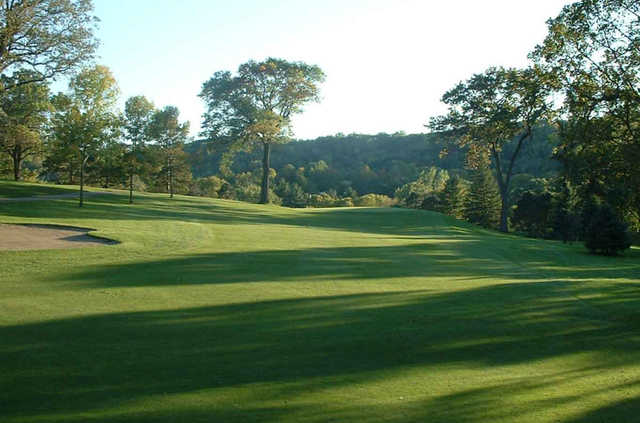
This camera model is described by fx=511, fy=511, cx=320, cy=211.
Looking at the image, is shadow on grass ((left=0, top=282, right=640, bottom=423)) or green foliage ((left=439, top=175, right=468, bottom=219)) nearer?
shadow on grass ((left=0, top=282, right=640, bottom=423))

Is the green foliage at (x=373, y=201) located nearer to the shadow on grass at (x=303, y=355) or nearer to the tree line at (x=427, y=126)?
the tree line at (x=427, y=126)

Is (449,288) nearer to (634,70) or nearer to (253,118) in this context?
(634,70)

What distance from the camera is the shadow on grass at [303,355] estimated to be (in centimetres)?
540

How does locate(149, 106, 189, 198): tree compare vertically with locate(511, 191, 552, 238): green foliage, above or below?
above

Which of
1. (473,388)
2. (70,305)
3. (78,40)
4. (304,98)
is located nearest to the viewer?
(473,388)

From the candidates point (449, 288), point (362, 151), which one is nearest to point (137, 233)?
point (449, 288)

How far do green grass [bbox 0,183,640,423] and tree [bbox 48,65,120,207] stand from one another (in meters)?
12.3

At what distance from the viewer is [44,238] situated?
17.6m

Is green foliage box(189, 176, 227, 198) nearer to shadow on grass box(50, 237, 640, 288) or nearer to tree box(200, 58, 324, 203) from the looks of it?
tree box(200, 58, 324, 203)

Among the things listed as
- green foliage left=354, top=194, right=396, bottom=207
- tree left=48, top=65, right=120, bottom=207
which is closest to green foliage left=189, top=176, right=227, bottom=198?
green foliage left=354, top=194, right=396, bottom=207

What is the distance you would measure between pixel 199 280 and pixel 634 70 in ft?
38.1

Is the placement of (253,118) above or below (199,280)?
above

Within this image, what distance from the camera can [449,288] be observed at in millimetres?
12625

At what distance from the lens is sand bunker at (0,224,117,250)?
1605cm
